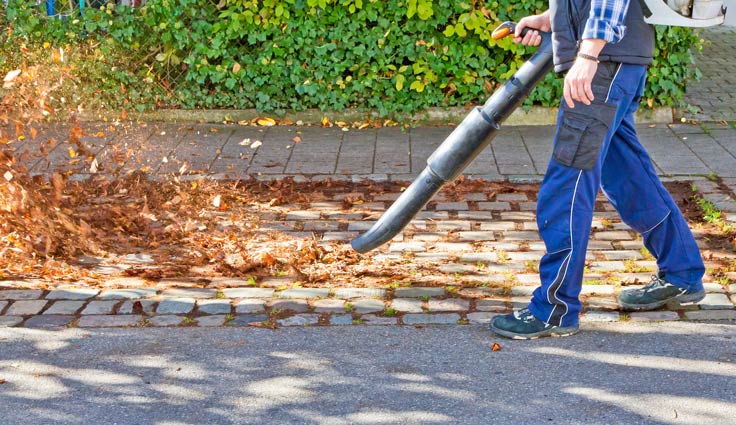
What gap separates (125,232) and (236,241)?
709mm

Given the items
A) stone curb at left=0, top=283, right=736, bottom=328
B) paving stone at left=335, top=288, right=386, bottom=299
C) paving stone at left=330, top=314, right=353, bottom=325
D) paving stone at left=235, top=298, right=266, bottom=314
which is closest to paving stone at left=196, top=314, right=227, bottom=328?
stone curb at left=0, top=283, right=736, bottom=328

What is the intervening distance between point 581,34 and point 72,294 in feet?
9.06

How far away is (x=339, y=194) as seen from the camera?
7086 millimetres

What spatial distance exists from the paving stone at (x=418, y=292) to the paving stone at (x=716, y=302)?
124 centimetres

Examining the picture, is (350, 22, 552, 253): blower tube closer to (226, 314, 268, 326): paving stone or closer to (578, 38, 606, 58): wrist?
(578, 38, 606, 58): wrist

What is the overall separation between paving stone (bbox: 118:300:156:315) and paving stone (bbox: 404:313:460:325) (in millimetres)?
1230

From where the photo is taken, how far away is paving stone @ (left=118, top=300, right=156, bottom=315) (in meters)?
4.94

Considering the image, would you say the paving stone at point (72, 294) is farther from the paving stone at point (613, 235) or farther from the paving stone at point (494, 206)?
the paving stone at point (613, 235)

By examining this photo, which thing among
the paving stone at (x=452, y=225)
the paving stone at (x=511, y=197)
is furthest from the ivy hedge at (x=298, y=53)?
the paving stone at (x=452, y=225)

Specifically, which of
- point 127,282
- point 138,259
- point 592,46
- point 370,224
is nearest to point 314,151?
point 370,224

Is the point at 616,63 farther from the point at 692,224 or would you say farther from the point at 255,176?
the point at 255,176

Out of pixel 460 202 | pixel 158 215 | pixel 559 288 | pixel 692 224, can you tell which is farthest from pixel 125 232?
pixel 692 224

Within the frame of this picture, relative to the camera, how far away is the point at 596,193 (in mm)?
4355

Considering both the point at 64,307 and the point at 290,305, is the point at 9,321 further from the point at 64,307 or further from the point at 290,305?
the point at 290,305
